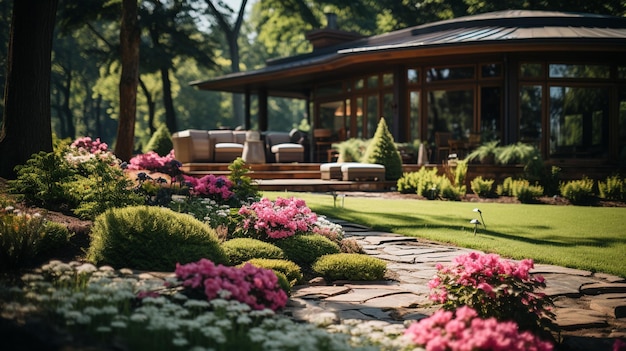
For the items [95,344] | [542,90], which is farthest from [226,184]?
[542,90]

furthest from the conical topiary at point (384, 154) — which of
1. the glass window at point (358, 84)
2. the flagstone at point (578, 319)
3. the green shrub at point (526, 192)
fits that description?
the flagstone at point (578, 319)

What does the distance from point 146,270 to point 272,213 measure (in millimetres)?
1969

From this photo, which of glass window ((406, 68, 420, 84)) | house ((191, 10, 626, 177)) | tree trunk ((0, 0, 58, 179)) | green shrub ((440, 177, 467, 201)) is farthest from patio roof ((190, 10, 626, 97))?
tree trunk ((0, 0, 58, 179))

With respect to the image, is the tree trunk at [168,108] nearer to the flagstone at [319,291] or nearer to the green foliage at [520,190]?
the green foliage at [520,190]

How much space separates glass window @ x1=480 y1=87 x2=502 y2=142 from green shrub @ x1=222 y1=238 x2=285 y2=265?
1234cm

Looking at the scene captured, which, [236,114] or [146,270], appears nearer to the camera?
[146,270]

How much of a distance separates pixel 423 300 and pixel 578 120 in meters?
13.8

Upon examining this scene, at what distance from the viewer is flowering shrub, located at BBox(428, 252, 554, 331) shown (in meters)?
4.44

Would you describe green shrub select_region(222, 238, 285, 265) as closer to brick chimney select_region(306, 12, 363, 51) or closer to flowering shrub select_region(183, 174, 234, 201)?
flowering shrub select_region(183, 174, 234, 201)

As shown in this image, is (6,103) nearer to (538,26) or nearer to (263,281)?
(263,281)

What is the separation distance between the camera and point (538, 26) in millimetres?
17922

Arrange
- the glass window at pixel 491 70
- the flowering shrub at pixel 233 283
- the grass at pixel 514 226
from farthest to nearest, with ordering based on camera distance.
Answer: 1. the glass window at pixel 491 70
2. the grass at pixel 514 226
3. the flowering shrub at pixel 233 283

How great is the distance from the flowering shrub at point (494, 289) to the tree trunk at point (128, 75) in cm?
1087

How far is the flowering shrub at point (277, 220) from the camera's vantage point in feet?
21.7
